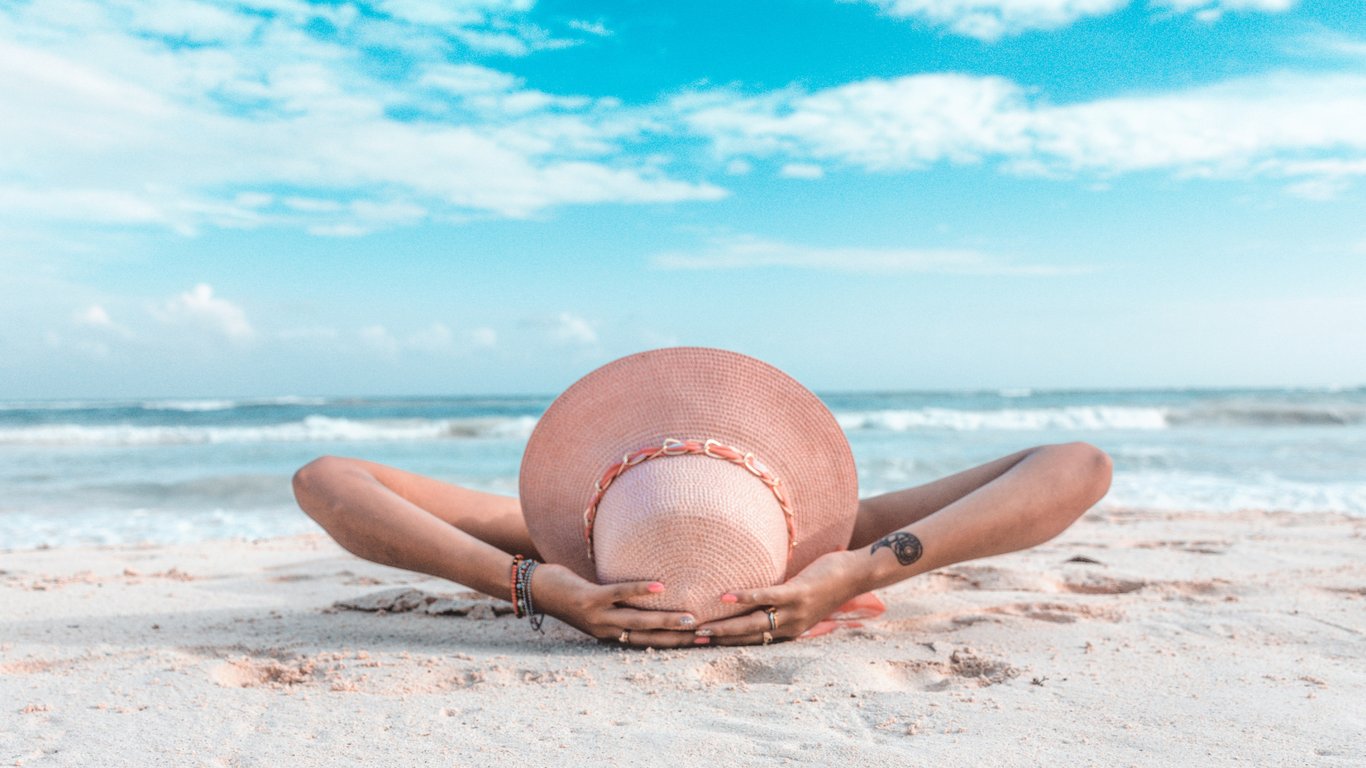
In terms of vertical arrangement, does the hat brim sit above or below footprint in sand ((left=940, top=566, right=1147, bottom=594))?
above

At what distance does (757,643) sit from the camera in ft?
8.14

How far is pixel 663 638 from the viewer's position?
2432mm

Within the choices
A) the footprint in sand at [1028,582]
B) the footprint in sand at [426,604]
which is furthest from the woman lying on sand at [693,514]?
the footprint in sand at [1028,582]

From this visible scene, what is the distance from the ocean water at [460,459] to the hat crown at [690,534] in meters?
5.15

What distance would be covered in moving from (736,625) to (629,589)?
0.31 meters

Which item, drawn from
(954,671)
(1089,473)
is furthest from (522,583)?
(1089,473)

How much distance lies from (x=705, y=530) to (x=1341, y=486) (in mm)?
8697

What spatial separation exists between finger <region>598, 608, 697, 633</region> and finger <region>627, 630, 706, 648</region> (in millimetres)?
56

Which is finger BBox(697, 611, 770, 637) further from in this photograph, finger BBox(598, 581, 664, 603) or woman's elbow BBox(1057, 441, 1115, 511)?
woman's elbow BBox(1057, 441, 1115, 511)

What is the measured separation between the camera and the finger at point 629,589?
89.3 inches

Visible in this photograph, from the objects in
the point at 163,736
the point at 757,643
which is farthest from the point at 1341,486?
the point at 163,736

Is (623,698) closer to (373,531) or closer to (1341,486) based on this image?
(373,531)

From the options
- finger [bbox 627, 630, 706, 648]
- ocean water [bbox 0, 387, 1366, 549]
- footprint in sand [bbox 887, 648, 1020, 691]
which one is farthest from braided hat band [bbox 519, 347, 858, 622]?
ocean water [bbox 0, 387, 1366, 549]

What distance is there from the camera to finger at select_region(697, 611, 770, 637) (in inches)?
93.1
